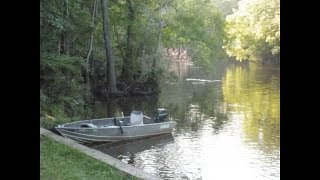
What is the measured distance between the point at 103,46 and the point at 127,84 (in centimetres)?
266

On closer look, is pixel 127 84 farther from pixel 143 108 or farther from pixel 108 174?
pixel 108 174

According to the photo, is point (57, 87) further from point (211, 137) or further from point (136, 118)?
point (211, 137)

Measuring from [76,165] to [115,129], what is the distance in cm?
598

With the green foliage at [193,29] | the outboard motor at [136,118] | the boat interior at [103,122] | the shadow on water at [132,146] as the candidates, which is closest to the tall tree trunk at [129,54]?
the green foliage at [193,29]

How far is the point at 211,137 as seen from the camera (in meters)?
14.1

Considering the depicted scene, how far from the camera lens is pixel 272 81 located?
30.2 metres

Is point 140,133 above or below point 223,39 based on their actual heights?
below

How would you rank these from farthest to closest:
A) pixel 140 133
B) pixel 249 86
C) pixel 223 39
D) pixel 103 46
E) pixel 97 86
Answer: pixel 223 39, pixel 249 86, pixel 103 46, pixel 97 86, pixel 140 133

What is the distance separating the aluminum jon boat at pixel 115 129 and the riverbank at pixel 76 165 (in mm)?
3742

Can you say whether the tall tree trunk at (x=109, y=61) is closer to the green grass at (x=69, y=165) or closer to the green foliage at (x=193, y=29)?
the green foliage at (x=193, y=29)

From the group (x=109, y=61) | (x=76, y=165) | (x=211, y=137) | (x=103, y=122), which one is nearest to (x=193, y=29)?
(x=109, y=61)

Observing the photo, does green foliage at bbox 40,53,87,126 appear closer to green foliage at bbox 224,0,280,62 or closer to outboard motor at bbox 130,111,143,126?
outboard motor at bbox 130,111,143,126
